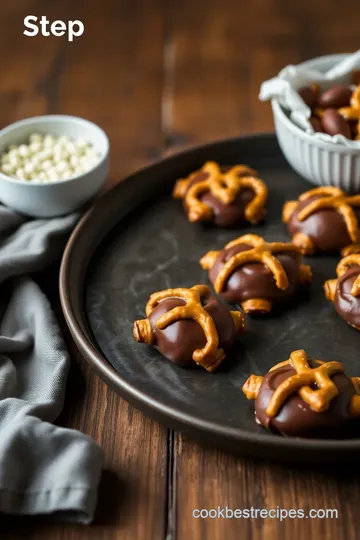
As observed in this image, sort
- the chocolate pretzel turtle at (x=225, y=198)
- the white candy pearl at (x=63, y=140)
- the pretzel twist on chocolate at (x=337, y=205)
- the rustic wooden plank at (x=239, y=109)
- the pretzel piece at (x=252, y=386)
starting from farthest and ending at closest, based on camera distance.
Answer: the white candy pearl at (x=63, y=140), the chocolate pretzel turtle at (x=225, y=198), the pretzel twist on chocolate at (x=337, y=205), the pretzel piece at (x=252, y=386), the rustic wooden plank at (x=239, y=109)

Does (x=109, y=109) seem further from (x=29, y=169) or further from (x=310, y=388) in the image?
(x=310, y=388)

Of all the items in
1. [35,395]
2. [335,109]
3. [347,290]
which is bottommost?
[35,395]

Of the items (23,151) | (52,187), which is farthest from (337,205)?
(23,151)

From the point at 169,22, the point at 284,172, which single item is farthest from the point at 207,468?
the point at 169,22

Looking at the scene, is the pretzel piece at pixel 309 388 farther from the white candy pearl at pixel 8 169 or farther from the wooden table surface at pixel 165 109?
the white candy pearl at pixel 8 169

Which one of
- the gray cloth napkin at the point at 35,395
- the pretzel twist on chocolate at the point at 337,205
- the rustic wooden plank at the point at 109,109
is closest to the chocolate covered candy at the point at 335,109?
the pretzel twist on chocolate at the point at 337,205

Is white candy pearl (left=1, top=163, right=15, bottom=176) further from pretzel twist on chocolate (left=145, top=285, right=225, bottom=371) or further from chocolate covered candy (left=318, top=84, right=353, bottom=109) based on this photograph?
chocolate covered candy (left=318, top=84, right=353, bottom=109)

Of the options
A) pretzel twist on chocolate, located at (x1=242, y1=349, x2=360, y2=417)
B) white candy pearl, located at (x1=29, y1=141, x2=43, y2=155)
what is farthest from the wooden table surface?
white candy pearl, located at (x1=29, y1=141, x2=43, y2=155)
